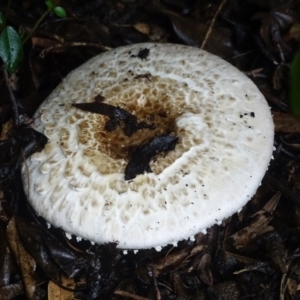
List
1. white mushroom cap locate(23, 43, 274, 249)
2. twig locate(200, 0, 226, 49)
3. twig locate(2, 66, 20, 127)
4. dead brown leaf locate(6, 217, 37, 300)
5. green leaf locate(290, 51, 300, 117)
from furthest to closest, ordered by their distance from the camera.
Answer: twig locate(200, 0, 226, 49)
twig locate(2, 66, 20, 127)
dead brown leaf locate(6, 217, 37, 300)
white mushroom cap locate(23, 43, 274, 249)
green leaf locate(290, 51, 300, 117)

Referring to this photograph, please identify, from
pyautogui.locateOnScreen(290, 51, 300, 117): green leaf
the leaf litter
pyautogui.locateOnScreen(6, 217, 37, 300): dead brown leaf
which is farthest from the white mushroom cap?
pyautogui.locateOnScreen(290, 51, 300, 117): green leaf

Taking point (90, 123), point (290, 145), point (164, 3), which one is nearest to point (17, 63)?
point (90, 123)

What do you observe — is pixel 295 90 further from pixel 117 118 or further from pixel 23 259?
pixel 23 259

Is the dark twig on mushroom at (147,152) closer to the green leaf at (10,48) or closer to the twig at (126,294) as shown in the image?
the twig at (126,294)

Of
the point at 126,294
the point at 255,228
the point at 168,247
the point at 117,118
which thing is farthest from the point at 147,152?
the point at 255,228

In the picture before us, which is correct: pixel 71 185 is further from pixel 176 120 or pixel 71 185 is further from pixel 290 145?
Result: pixel 290 145

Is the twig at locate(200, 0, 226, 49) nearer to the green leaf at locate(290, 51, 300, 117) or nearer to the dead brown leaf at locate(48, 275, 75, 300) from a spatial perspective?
the dead brown leaf at locate(48, 275, 75, 300)

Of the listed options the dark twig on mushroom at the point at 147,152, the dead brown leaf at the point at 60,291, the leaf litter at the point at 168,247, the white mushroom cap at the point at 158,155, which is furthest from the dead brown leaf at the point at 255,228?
the dead brown leaf at the point at 60,291
